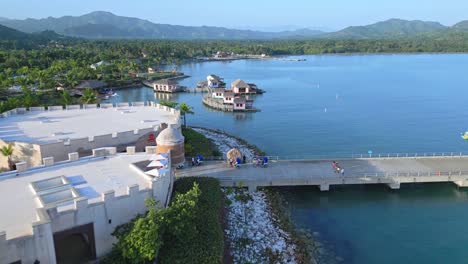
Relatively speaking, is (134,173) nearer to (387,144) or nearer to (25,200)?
(25,200)

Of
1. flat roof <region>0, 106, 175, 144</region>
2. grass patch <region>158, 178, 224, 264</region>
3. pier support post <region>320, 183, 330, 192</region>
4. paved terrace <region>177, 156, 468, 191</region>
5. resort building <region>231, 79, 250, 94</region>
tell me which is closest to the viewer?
grass patch <region>158, 178, 224, 264</region>

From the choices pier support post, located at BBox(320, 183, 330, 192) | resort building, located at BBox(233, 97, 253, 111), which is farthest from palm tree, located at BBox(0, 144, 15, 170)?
resort building, located at BBox(233, 97, 253, 111)

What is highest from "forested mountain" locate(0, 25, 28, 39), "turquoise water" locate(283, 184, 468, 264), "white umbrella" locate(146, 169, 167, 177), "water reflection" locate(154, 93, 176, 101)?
"forested mountain" locate(0, 25, 28, 39)

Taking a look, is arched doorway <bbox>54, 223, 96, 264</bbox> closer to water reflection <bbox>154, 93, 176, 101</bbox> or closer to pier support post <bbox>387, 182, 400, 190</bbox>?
pier support post <bbox>387, 182, 400, 190</bbox>

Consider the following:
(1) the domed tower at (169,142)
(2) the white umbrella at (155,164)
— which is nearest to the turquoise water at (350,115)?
(1) the domed tower at (169,142)

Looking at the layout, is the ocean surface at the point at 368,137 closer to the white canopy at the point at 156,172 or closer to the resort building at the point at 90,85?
the resort building at the point at 90,85

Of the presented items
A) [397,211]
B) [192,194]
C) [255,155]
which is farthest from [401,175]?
[192,194]

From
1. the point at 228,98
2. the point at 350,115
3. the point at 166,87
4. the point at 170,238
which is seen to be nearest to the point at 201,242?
the point at 170,238
